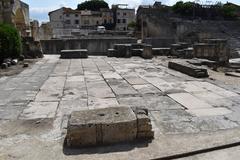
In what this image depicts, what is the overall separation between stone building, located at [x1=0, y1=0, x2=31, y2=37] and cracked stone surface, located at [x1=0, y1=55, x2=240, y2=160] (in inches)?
453

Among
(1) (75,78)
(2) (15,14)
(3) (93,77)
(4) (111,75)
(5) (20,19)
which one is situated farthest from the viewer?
(5) (20,19)

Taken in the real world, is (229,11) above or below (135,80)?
above

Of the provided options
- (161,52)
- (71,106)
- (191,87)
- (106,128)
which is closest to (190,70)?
(191,87)

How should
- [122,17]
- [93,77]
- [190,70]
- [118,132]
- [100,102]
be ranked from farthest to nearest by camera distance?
[122,17] < [190,70] < [93,77] < [100,102] < [118,132]

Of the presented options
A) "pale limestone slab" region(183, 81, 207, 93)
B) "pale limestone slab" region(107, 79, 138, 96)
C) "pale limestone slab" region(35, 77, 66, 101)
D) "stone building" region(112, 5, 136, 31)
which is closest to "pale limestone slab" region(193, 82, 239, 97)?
"pale limestone slab" region(183, 81, 207, 93)

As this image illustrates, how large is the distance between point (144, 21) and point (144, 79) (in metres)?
34.9

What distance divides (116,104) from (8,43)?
1036cm

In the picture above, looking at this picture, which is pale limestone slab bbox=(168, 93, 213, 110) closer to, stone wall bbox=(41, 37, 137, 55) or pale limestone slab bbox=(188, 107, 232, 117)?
pale limestone slab bbox=(188, 107, 232, 117)

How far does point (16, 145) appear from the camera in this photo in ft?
16.1

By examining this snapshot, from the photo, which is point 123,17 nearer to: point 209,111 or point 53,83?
point 53,83

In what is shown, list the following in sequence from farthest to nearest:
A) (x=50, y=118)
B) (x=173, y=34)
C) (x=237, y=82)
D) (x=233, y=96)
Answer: (x=173, y=34)
(x=237, y=82)
(x=233, y=96)
(x=50, y=118)

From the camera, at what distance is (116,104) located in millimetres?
7223

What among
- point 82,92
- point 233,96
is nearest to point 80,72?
point 82,92

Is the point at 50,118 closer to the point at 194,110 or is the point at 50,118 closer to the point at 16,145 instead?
the point at 16,145
